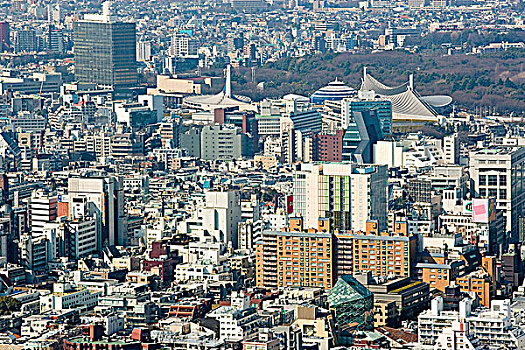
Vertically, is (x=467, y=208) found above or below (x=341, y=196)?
below

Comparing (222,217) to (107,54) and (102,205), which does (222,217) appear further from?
(107,54)

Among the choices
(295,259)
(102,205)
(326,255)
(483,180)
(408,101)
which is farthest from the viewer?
(408,101)

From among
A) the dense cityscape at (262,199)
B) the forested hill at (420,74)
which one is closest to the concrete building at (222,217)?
the dense cityscape at (262,199)

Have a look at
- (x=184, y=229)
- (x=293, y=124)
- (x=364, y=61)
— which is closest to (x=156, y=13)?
(x=364, y=61)

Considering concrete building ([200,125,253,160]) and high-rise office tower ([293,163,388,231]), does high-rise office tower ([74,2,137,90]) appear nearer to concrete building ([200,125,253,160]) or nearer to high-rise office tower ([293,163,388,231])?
concrete building ([200,125,253,160])

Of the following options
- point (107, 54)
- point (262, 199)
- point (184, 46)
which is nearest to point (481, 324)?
point (262, 199)

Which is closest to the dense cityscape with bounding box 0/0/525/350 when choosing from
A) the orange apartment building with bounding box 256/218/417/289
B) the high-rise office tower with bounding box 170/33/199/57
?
the orange apartment building with bounding box 256/218/417/289

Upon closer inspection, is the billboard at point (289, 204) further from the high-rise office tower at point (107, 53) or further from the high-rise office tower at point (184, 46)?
the high-rise office tower at point (184, 46)
